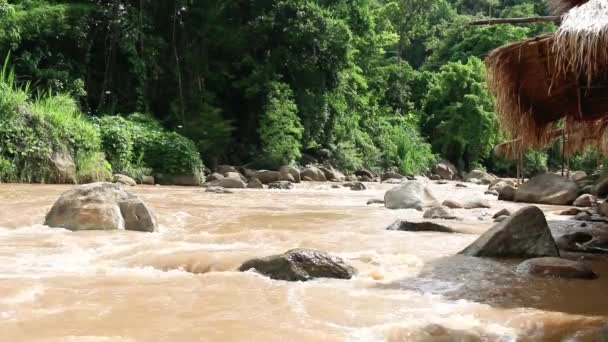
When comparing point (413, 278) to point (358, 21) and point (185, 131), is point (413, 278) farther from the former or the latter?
point (358, 21)

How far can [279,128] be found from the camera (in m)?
19.4

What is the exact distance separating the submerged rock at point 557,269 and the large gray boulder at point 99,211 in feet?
12.0

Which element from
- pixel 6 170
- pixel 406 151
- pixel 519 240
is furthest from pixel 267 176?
pixel 519 240

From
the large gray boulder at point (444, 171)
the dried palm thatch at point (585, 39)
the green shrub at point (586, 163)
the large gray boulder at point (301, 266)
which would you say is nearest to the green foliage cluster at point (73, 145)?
the large gray boulder at point (301, 266)

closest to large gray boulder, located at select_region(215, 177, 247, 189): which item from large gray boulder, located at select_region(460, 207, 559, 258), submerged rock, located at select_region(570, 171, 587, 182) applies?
submerged rock, located at select_region(570, 171, 587, 182)

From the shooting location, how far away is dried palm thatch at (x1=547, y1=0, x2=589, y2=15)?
574cm

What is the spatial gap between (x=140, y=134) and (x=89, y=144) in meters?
2.77

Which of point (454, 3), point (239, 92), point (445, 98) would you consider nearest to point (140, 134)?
point (239, 92)

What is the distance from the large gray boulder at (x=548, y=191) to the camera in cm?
1188

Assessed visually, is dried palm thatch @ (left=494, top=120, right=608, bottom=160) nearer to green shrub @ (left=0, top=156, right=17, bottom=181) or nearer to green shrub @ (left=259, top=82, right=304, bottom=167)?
green shrub @ (left=0, top=156, right=17, bottom=181)

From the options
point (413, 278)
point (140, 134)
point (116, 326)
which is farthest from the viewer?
point (140, 134)

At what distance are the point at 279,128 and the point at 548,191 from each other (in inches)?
368

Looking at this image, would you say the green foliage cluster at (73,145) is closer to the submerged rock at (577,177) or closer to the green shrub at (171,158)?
the green shrub at (171,158)

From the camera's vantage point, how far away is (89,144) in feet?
42.5
